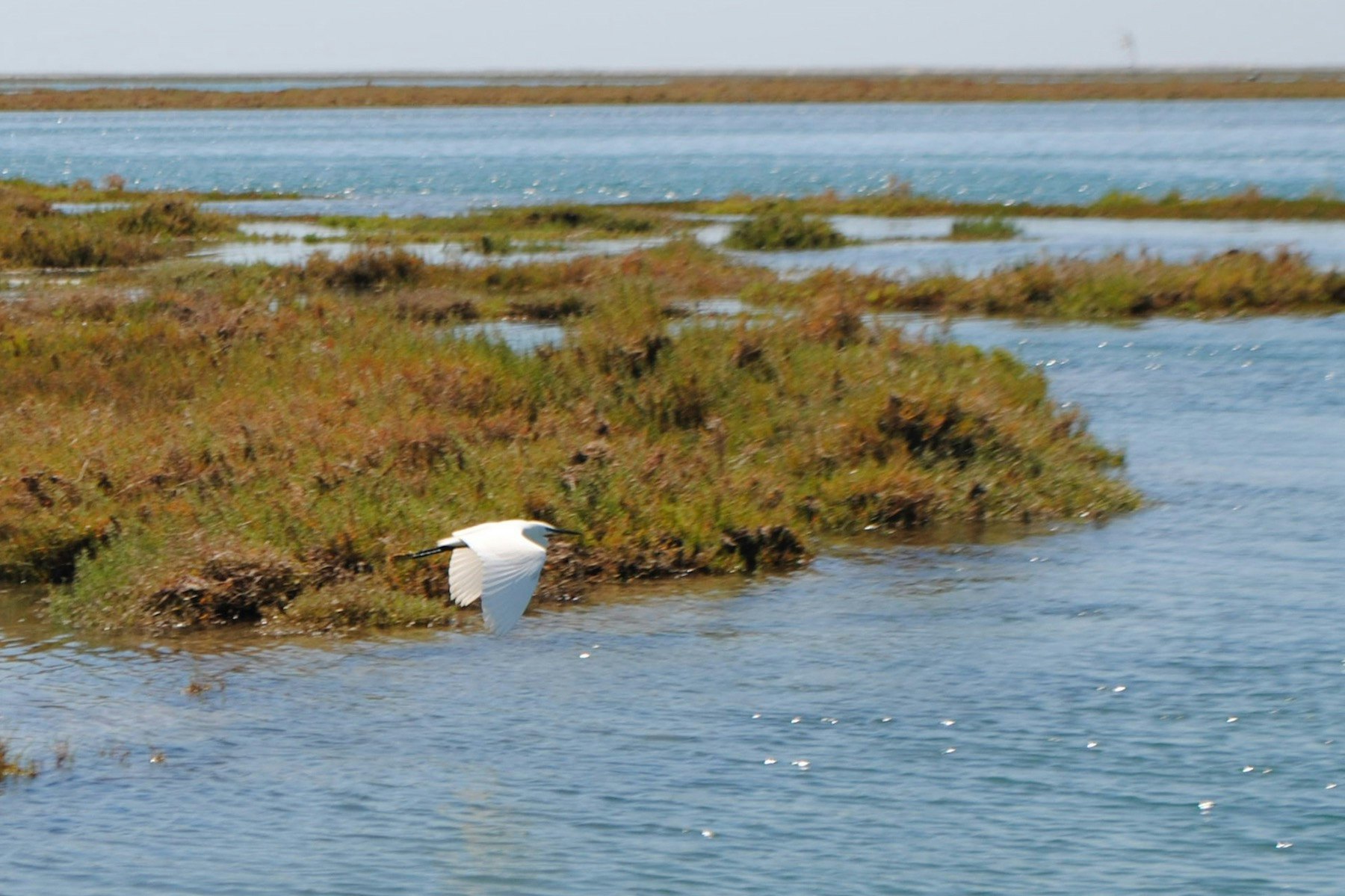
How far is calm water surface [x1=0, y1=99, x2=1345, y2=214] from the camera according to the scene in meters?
67.1

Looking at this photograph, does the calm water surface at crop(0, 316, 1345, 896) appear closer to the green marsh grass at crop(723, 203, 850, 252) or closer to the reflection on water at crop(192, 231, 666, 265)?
the reflection on water at crop(192, 231, 666, 265)

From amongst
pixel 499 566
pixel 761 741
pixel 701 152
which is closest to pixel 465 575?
pixel 499 566

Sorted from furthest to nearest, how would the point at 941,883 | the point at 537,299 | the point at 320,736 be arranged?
the point at 537,299
the point at 320,736
the point at 941,883

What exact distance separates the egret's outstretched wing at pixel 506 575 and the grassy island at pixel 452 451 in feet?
8.67

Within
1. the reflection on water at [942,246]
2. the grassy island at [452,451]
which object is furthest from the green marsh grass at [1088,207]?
the grassy island at [452,451]

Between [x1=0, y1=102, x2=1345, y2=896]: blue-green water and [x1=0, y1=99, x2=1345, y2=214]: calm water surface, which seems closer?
[x1=0, y1=102, x2=1345, y2=896]: blue-green water

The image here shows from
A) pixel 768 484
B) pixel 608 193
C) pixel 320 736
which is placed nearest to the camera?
pixel 320 736

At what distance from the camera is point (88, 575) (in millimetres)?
12055

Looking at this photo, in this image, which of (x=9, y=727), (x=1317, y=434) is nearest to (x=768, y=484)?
(x=9, y=727)

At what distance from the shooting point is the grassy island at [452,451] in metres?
12.1

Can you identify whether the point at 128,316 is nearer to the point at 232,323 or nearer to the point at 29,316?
the point at 29,316

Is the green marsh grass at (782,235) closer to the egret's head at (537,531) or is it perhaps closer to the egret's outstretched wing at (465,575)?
the egret's outstretched wing at (465,575)

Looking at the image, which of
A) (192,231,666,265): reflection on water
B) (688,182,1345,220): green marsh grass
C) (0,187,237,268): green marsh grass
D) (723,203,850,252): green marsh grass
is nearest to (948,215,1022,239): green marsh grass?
(723,203,850,252): green marsh grass

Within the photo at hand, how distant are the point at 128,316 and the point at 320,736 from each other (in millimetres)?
12969
